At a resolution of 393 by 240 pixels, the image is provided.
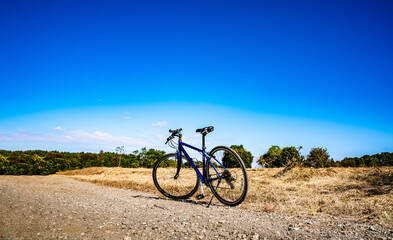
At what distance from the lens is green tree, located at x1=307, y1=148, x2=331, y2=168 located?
29.5 feet

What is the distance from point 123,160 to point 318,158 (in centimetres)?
1088

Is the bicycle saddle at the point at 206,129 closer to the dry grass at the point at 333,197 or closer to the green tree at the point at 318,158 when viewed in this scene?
the dry grass at the point at 333,197

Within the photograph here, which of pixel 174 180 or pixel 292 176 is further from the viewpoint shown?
pixel 292 176

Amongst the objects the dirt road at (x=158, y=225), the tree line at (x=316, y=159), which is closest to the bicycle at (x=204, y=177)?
the dirt road at (x=158, y=225)

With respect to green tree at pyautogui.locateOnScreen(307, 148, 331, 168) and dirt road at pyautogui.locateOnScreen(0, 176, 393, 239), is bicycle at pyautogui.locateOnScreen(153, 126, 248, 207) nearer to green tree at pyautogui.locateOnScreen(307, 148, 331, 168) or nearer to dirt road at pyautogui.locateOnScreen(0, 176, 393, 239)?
dirt road at pyautogui.locateOnScreen(0, 176, 393, 239)

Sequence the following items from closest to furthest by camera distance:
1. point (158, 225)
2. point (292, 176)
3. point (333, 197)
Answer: point (158, 225) < point (333, 197) < point (292, 176)

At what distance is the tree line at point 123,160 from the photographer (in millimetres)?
8922

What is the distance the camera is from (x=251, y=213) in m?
3.69

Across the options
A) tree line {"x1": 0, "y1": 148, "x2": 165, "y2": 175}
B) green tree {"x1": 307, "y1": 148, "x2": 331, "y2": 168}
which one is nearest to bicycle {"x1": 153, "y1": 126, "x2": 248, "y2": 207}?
green tree {"x1": 307, "y1": 148, "x2": 331, "y2": 168}

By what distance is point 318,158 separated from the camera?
898 cm

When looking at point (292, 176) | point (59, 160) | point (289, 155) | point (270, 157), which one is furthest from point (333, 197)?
point (59, 160)

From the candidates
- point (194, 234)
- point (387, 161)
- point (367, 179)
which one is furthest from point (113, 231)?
point (387, 161)

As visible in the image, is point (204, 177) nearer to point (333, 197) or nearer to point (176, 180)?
point (176, 180)

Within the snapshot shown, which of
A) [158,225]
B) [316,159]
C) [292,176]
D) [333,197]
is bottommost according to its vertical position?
[158,225]
